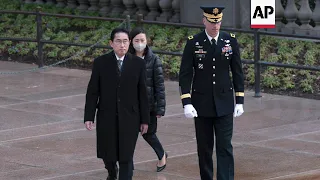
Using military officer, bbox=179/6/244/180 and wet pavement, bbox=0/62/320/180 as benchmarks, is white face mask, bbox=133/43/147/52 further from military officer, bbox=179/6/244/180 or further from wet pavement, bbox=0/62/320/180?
wet pavement, bbox=0/62/320/180

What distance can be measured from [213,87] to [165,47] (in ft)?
25.6

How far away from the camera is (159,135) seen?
11.5 m

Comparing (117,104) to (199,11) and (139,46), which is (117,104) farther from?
(199,11)

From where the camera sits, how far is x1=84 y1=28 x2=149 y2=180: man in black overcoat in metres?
8.39

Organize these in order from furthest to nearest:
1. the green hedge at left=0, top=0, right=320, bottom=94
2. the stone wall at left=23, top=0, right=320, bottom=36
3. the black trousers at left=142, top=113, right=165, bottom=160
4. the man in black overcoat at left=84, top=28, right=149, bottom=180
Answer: the stone wall at left=23, top=0, right=320, bottom=36, the green hedge at left=0, top=0, right=320, bottom=94, the black trousers at left=142, top=113, right=165, bottom=160, the man in black overcoat at left=84, top=28, right=149, bottom=180

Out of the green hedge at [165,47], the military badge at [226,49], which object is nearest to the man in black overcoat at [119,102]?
the military badge at [226,49]

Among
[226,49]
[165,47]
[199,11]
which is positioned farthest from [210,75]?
[199,11]

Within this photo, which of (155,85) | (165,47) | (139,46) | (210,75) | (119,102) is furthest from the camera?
(165,47)

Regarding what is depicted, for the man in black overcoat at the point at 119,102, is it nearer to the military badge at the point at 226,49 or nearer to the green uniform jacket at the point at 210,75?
the green uniform jacket at the point at 210,75

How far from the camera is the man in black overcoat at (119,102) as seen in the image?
330 inches

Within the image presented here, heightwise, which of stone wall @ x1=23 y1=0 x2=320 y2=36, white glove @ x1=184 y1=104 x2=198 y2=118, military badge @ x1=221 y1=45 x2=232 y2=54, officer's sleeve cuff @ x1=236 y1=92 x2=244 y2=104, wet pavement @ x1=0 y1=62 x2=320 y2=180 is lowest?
wet pavement @ x1=0 y1=62 x2=320 y2=180

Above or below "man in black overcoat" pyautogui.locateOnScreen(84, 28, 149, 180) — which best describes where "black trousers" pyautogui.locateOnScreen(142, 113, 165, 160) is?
below

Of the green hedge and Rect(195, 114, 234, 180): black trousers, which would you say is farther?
the green hedge

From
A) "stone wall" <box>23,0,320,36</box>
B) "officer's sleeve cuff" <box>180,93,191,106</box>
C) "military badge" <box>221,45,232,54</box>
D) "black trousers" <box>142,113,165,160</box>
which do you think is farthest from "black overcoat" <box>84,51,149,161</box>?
"stone wall" <box>23,0,320,36</box>
